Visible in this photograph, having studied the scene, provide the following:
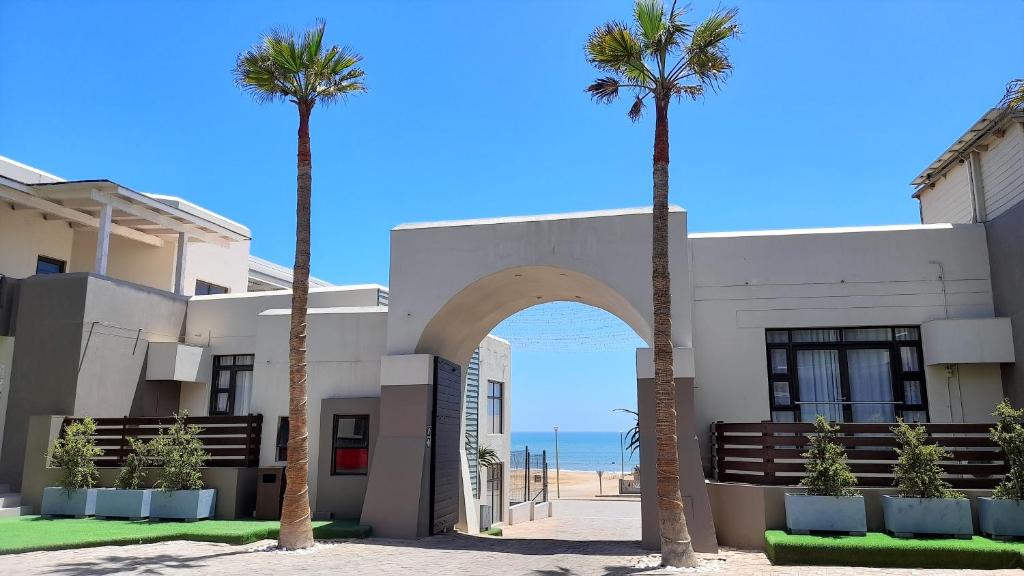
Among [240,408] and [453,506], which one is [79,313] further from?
[453,506]

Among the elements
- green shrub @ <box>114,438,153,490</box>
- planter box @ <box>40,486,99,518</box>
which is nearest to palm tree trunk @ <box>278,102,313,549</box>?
green shrub @ <box>114,438,153,490</box>

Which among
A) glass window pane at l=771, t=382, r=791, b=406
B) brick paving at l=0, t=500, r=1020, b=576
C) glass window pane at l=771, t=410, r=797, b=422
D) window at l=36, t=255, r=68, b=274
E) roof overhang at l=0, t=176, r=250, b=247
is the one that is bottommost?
brick paving at l=0, t=500, r=1020, b=576

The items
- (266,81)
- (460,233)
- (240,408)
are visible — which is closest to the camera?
(266,81)

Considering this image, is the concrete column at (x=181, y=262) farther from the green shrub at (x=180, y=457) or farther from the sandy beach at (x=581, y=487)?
the sandy beach at (x=581, y=487)

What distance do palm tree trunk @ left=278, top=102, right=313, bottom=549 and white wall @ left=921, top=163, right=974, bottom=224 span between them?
1243 cm

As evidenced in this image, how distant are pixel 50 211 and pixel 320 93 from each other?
35.2ft

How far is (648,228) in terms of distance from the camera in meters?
13.4

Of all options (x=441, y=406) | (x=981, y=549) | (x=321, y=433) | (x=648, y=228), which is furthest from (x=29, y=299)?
(x=981, y=549)

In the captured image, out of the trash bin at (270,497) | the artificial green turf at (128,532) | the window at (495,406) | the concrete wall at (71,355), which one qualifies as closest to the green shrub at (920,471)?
the artificial green turf at (128,532)

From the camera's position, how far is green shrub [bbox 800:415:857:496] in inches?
434

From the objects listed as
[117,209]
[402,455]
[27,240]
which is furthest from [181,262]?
[402,455]

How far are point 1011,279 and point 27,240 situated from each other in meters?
21.9

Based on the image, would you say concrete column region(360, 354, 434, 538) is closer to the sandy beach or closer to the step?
the step

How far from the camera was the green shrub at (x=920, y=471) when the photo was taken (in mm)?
10789
